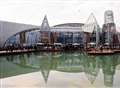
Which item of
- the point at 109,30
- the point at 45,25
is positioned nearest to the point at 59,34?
the point at 45,25

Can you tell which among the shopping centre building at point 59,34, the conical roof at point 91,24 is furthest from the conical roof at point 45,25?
the conical roof at point 91,24

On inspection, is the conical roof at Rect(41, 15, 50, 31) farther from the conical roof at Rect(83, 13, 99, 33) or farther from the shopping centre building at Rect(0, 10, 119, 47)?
the conical roof at Rect(83, 13, 99, 33)

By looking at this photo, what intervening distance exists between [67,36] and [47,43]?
19.5ft

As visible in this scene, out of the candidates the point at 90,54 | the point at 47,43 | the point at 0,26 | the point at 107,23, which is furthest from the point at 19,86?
the point at 107,23

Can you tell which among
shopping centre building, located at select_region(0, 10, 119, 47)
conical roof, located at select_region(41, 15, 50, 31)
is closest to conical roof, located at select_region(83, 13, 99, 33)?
shopping centre building, located at select_region(0, 10, 119, 47)

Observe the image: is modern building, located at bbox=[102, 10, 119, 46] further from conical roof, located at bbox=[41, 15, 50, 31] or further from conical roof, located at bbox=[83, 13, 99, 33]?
conical roof, located at bbox=[41, 15, 50, 31]

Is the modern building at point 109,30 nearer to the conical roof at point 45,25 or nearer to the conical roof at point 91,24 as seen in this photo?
the conical roof at point 91,24

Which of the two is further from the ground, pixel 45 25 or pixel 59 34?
pixel 45 25

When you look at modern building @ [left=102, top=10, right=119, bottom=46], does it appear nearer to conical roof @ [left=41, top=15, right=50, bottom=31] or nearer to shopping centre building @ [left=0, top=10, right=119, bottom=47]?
shopping centre building @ [left=0, top=10, right=119, bottom=47]

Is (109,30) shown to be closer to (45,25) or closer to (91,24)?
(91,24)

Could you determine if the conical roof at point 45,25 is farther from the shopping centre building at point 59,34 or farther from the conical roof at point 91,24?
the conical roof at point 91,24

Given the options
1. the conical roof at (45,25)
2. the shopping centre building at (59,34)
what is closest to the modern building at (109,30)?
the shopping centre building at (59,34)

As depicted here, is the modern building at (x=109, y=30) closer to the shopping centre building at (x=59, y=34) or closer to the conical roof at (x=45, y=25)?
the shopping centre building at (x=59, y=34)

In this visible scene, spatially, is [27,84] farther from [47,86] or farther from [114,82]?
[114,82]
